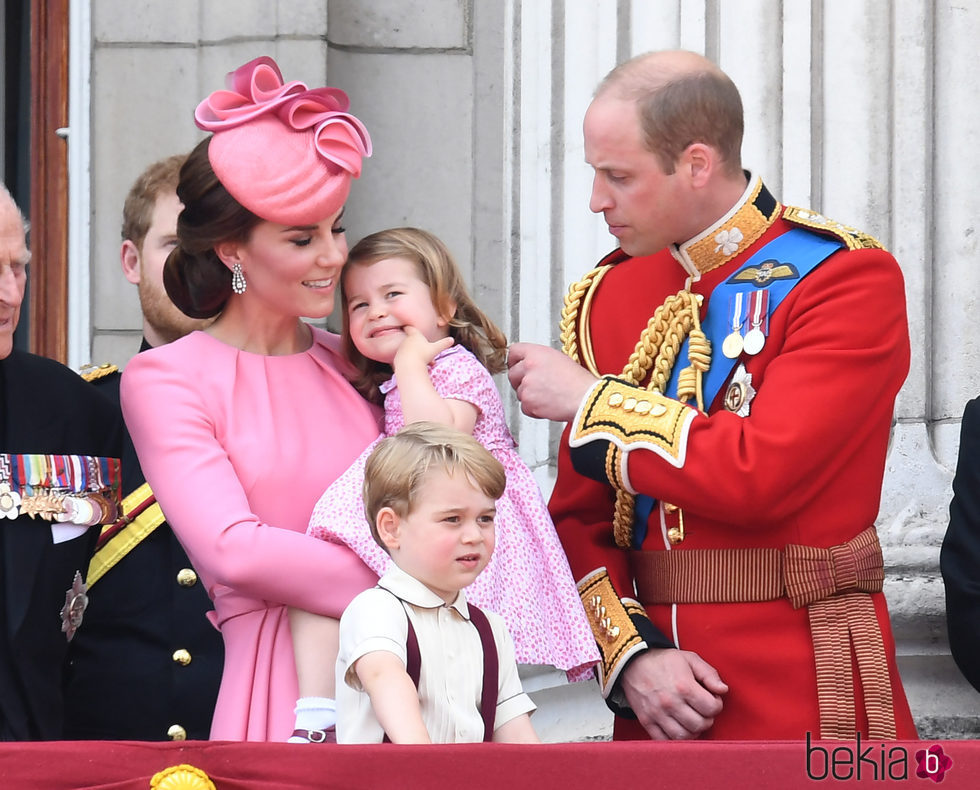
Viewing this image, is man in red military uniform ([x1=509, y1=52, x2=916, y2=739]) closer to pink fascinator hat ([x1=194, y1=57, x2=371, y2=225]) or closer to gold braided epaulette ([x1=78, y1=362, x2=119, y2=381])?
pink fascinator hat ([x1=194, y1=57, x2=371, y2=225])

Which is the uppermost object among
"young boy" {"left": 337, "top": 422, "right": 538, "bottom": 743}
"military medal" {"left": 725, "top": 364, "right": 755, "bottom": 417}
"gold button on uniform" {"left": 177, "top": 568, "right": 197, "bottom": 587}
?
"military medal" {"left": 725, "top": 364, "right": 755, "bottom": 417}

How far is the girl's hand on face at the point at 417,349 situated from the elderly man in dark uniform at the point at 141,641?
707mm

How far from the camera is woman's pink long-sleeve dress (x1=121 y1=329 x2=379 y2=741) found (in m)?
2.76

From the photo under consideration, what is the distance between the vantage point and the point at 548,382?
298 centimetres

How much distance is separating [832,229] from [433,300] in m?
0.71

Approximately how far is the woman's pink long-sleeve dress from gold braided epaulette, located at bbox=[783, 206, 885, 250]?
82cm

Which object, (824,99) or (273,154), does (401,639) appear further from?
(824,99)

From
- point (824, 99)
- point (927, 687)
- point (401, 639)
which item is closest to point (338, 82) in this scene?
point (824, 99)

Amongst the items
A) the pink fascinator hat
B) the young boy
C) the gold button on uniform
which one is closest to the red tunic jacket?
the young boy

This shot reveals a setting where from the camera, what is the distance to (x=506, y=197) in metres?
4.75

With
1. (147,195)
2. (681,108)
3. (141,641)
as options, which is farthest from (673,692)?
(147,195)

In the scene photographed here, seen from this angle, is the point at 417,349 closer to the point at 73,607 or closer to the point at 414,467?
the point at 414,467

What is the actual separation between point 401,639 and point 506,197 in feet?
7.91

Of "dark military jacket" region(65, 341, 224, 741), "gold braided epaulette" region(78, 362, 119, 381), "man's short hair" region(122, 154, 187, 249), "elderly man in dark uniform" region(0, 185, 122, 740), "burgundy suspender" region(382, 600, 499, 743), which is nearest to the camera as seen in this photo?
"burgundy suspender" region(382, 600, 499, 743)
